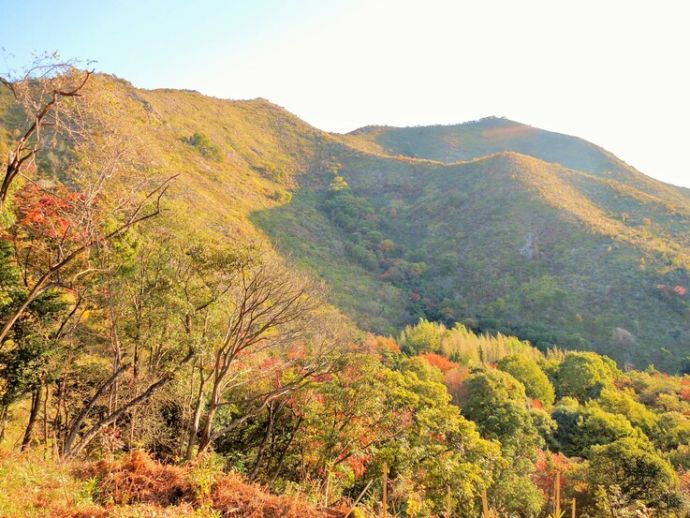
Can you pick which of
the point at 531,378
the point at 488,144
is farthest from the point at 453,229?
the point at 488,144

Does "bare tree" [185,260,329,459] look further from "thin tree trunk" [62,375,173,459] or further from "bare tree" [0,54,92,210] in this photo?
"bare tree" [0,54,92,210]

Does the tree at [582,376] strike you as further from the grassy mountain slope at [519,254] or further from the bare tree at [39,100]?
the bare tree at [39,100]

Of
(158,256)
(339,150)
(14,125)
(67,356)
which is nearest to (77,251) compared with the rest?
(158,256)

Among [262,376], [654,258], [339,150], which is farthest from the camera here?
[339,150]

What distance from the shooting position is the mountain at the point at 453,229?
41.9 metres

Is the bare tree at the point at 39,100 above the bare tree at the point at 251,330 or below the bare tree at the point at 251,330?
above

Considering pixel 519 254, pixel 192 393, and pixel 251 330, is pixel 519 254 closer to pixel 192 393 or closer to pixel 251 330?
pixel 251 330

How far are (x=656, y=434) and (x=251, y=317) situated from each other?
25.8m

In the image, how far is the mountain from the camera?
137 ft

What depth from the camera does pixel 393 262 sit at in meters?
59.2

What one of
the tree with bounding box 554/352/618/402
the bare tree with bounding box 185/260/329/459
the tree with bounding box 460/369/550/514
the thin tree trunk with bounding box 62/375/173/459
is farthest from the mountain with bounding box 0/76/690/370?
the thin tree trunk with bounding box 62/375/173/459

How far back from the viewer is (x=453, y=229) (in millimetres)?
64312

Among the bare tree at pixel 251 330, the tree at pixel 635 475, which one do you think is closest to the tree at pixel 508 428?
the tree at pixel 635 475

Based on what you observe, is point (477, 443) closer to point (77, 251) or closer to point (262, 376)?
point (262, 376)
